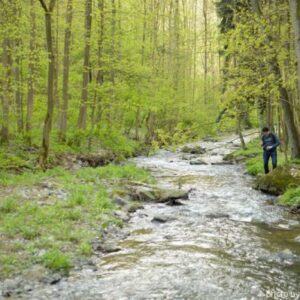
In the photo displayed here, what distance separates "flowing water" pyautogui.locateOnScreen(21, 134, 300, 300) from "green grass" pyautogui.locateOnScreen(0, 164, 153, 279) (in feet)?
2.14

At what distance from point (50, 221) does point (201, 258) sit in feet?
10.9

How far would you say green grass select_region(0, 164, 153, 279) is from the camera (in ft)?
22.9

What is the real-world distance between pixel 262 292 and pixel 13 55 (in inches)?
548

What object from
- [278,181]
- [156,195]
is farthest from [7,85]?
[278,181]

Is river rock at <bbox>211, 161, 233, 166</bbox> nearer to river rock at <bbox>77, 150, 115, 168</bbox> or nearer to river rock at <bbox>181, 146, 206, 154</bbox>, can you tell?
river rock at <bbox>77, 150, 115, 168</bbox>

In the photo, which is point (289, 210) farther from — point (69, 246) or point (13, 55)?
point (13, 55)

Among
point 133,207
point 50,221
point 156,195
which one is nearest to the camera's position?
point 50,221

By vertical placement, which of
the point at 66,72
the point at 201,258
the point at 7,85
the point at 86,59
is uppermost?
the point at 86,59

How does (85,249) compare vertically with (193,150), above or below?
below

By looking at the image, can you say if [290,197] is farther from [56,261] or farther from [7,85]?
[7,85]

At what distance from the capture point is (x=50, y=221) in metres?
8.90

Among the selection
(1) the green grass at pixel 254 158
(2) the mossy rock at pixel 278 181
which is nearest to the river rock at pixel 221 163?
(1) the green grass at pixel 254 158

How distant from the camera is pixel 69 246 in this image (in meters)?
7.78

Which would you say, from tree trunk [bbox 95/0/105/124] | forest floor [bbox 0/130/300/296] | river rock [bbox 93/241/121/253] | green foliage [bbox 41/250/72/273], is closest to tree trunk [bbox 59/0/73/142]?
tree trunk [bbox 95/0/105/124]
